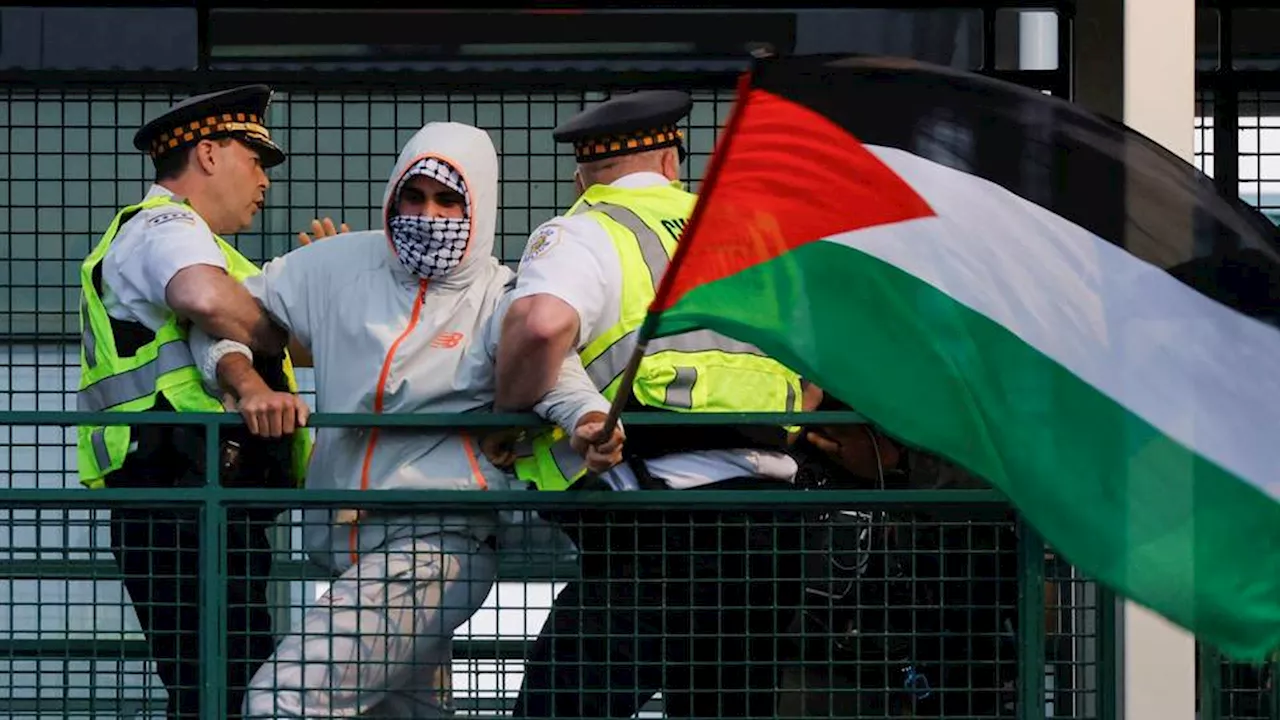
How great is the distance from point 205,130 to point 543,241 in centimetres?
124

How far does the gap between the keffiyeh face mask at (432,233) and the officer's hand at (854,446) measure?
1047mm

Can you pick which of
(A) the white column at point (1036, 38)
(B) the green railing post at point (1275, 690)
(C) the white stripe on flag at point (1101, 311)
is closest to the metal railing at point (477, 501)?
(B) the green railing post at point (1275, 690)

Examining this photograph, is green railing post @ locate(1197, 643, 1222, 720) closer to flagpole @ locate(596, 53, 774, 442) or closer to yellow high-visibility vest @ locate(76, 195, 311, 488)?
flagpole @ locate(596, 53, 774, 442)

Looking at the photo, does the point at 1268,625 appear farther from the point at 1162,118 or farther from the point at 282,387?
the point at 282,387

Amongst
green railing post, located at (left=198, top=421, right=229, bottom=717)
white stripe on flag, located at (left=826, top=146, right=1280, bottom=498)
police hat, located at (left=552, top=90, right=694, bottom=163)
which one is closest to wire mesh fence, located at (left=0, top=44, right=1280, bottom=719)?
green railing post, located at (left=198, top=421, right=229, bottom=717)

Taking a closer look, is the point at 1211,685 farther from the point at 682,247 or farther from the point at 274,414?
the point at 274,414

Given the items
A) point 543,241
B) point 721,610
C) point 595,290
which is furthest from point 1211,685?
point 543,241

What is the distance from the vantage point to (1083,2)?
783 cm

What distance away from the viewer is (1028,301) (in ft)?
18.4

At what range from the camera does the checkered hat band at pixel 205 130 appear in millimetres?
7082

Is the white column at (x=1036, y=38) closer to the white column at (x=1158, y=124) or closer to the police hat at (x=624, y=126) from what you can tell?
the white column at (x=1158, y=124)

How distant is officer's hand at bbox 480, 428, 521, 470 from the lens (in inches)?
254

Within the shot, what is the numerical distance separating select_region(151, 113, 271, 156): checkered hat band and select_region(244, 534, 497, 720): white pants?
1.34 metres

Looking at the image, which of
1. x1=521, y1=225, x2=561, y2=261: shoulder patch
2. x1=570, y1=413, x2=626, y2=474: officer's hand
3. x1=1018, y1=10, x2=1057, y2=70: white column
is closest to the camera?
x1=570, y1=413, x2=626, y2=474: officer's hand
